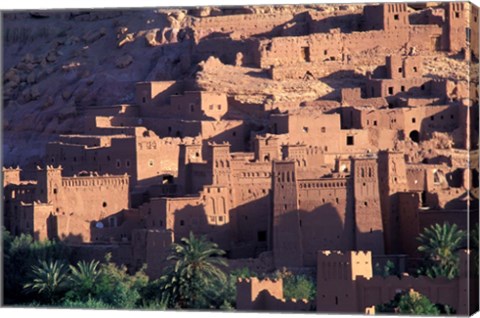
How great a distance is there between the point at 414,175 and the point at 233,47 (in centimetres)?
766

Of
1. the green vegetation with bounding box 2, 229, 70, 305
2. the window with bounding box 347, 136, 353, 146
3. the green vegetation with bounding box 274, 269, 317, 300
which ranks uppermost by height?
the window with bounding box 347, 136, 353, 146

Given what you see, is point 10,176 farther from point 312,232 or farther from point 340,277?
point 340,277

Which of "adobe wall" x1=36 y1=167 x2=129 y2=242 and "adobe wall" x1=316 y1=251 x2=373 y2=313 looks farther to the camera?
"adobe wall" x1=36 y1=167 x2=129 y2=242

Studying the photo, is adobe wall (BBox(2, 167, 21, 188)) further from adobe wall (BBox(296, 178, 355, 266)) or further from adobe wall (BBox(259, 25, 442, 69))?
adobe wall (BBox(259, 25, 442, 69))

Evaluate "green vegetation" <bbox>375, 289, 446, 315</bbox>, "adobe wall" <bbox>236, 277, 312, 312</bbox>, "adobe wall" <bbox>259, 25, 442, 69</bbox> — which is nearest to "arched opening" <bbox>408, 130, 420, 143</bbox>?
"adobe wall" <bbox>259, 25, 442, 69</bbox>

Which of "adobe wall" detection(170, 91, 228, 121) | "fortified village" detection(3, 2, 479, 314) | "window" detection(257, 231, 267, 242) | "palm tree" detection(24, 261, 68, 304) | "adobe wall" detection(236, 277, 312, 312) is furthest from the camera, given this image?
"adobe wall" detection(170, 91, 228, 121)

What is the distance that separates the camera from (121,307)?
5441cm

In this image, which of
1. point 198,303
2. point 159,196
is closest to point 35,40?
point 159,196

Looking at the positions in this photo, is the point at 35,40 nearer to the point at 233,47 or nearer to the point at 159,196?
the point at 233,47

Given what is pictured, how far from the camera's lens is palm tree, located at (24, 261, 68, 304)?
55969mm

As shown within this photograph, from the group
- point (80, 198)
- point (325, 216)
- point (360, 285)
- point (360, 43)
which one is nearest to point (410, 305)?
point (360, 285)

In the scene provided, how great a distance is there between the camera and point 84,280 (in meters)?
56.3

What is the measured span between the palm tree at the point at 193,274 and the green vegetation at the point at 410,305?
3248 mm

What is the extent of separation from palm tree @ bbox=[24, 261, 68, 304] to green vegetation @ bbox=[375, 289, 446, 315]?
6.08m
